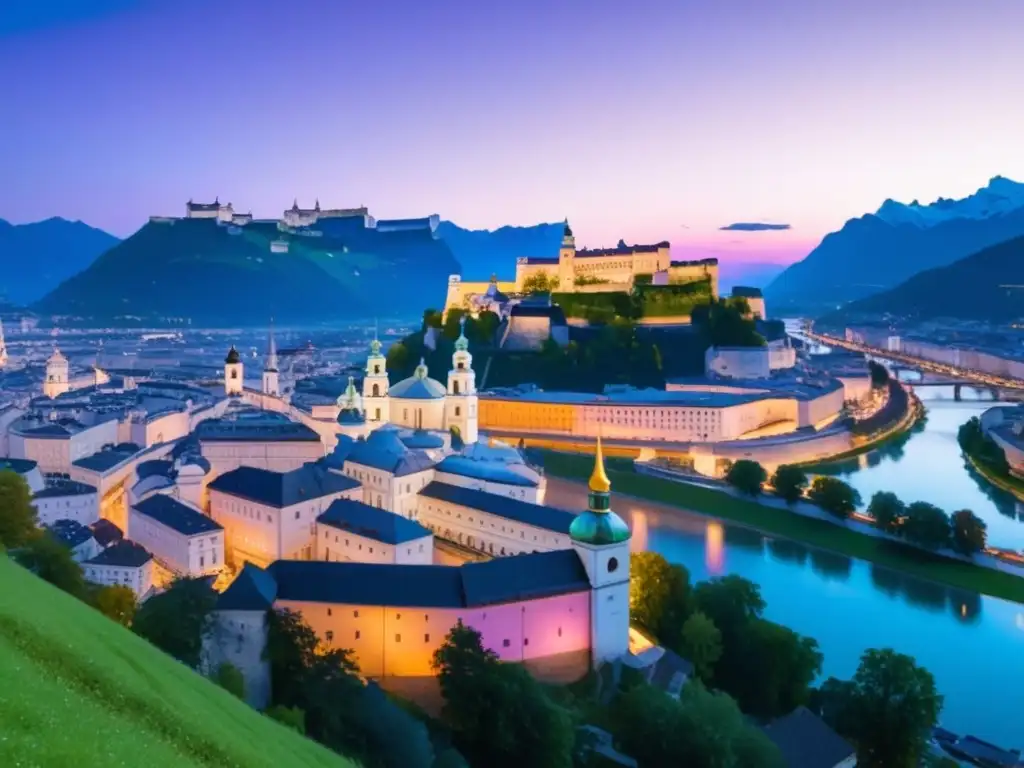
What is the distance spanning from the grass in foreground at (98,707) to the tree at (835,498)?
15377 millimetres

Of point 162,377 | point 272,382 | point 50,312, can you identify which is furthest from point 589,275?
point 50,312

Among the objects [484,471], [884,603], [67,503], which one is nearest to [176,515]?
[67,503]

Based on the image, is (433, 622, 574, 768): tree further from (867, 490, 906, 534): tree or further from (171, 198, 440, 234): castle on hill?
(171, 198, 440, 234): castle on hill

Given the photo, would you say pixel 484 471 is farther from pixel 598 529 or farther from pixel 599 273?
pixel 599 273

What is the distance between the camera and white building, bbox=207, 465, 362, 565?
12930 mm

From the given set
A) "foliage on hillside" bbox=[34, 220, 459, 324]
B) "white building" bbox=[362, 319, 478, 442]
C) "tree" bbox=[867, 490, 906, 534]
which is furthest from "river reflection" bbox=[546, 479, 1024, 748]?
"foliage on hillside" bbox=[34, 220, 459, 324]

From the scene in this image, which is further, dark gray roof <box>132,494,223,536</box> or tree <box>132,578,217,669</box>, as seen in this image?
dark gray roof <box>132,494,223,536</box>

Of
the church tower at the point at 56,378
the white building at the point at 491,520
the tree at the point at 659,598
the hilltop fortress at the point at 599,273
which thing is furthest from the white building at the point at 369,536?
the hilltop fortress at the point at 599,273

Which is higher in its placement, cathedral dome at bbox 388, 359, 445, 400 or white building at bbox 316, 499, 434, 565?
cathedral dome at bbox 388, 359, 445, 400

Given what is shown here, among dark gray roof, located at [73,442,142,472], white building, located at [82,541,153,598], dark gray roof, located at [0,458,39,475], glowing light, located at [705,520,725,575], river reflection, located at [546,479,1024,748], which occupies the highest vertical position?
dark gray roof, located at [0,458,39,475]

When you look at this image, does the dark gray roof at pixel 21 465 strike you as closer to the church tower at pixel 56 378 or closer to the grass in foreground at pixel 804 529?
the grass in foreground at pixel 804 529

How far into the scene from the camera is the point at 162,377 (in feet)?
119

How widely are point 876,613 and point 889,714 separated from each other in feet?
17.3

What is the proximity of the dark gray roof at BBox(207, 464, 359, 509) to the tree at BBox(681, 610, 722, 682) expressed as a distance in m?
5.48
